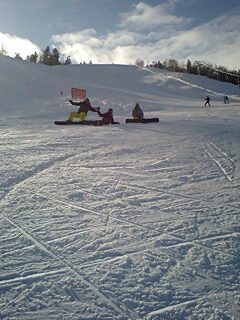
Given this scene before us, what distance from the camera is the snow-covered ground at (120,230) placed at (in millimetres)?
3182

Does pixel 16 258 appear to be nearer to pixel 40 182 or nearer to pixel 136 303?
pixel 136 303

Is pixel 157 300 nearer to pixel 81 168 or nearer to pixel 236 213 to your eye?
pixel 236 213

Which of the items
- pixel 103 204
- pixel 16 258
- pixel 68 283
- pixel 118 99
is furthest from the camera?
pixel 118 99

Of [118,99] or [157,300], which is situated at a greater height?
[118,99]

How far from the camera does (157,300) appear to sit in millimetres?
3184

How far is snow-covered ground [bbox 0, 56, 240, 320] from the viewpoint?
125 inches

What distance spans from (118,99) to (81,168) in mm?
25974

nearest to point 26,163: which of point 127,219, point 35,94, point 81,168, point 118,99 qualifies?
point 81,168

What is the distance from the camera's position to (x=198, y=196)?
573 cm

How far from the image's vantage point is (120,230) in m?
4.53

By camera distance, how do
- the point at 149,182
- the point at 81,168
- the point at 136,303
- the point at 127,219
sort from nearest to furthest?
1. the point at 136,303
2. the point at 127,219
3. the point at 149,182
4. the point at 81,168

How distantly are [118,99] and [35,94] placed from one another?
9.52 meters

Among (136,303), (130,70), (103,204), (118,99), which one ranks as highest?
(130,70)

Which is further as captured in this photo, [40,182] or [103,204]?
[40,182]
